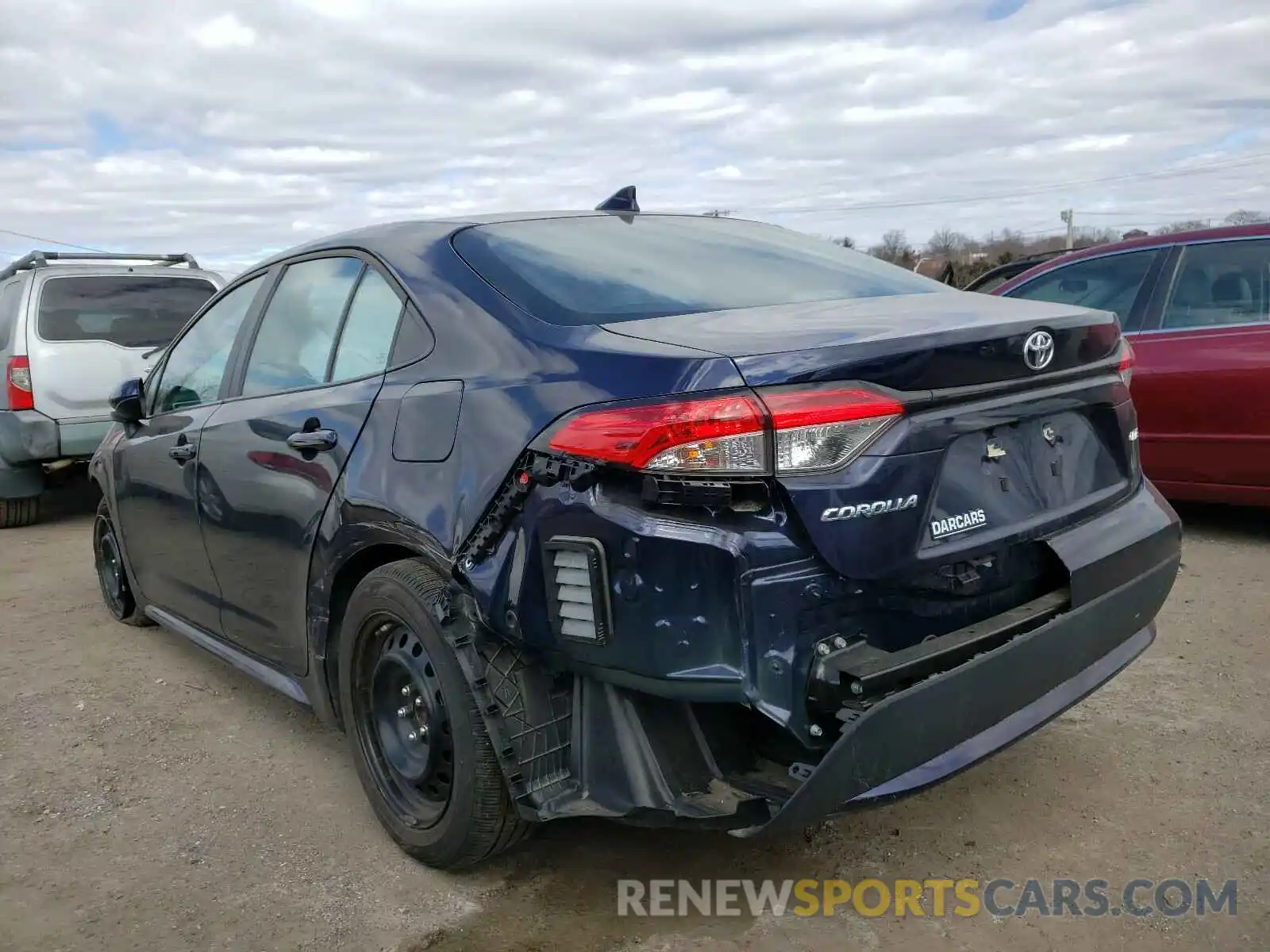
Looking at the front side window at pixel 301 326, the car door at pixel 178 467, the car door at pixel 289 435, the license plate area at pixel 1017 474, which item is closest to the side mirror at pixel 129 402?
the car door at pixel 178 467

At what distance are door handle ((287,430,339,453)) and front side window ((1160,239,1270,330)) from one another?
454 centimetres

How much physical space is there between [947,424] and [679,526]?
620mm

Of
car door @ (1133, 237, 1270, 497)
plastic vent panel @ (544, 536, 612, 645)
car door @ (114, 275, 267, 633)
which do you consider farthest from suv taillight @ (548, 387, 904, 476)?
car door @ (1133, 237, 1270, 497)

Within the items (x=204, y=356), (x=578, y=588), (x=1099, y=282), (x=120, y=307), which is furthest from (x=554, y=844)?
(x=120, y=307)

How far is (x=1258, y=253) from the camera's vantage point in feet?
17.4

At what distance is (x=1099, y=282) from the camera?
598 cm

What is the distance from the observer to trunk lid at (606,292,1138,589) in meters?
2.08

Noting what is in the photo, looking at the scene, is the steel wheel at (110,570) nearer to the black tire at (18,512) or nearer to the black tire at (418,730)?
the black tire at (418,730)

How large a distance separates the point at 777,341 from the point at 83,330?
22.8 feet

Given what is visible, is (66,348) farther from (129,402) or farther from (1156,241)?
(1156,241)

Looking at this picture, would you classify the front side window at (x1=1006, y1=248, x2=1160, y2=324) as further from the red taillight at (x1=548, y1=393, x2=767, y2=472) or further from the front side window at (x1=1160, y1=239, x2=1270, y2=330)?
the red taillight at (x1=548, y1=393, x2=767, y2=472)

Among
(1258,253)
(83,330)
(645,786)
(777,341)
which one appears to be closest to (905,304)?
(777,341)

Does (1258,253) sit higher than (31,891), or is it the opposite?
(1258,253)

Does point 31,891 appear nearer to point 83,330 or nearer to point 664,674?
point 664,674
